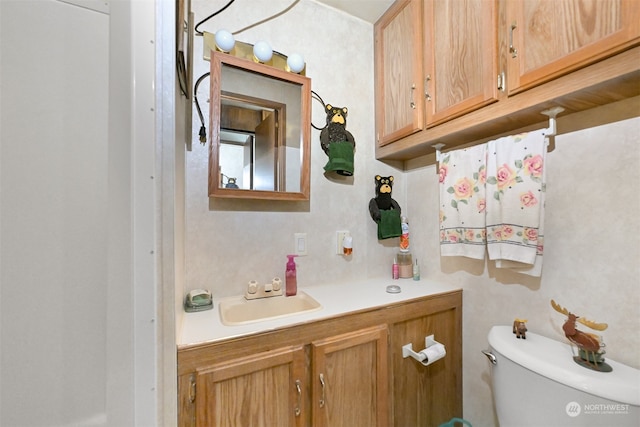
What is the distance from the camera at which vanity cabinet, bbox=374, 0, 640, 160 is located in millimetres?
611

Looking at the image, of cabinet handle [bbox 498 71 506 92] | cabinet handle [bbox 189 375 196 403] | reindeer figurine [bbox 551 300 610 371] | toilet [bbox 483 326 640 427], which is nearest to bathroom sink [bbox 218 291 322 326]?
cabinet handle [bbox 189 375 196 403]

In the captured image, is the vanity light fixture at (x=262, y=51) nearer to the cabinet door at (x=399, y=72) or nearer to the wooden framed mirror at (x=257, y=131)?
the wooden framed mirror at (x=257, y=131)

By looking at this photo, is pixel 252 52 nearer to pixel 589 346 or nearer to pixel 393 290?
pixel 393 290

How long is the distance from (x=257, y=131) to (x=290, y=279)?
2.49 feet

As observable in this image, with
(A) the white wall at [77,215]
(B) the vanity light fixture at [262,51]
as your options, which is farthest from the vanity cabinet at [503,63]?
(A) the white wall at [77,215]

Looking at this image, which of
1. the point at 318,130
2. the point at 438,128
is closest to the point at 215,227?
the point at 318,130

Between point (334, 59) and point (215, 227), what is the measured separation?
46.0 inches

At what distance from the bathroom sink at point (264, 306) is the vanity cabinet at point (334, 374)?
7.8 inches

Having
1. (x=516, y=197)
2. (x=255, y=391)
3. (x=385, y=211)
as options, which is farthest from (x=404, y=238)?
(x=255, y=391)

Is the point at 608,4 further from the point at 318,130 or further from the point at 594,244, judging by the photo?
the point at 318,130

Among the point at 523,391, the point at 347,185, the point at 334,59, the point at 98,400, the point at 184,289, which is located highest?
the point at 334,59

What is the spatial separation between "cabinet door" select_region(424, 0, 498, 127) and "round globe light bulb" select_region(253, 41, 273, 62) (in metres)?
0.76

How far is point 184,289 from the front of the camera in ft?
3.28

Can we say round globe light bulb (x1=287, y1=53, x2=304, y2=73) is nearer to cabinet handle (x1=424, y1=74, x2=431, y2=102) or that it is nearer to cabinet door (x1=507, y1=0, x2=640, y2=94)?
cabinet handle (x1=424, y1=74, x2=431, y2=102)
